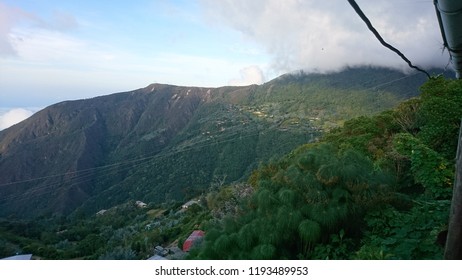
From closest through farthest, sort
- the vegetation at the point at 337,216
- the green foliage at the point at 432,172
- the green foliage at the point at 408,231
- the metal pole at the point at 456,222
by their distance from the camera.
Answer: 1. the metal pole at the point at 456,222
2. the green foliage at the point at 408,231
3. the vegetation at the point at 337,216
4. the green foliage at the point at 432,172

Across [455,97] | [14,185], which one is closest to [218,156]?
[14,185]

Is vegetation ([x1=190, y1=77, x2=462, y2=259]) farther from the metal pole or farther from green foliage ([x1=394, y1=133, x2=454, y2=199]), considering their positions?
the metal pole

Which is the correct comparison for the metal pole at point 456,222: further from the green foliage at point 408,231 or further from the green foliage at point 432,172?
the green foliage at point 432,172

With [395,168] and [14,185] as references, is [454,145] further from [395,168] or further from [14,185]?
[14,185]

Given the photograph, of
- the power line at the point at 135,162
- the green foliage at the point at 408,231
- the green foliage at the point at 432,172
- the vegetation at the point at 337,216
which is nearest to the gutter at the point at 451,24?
the vegetation at the point at 337,216

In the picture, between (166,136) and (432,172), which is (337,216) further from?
(166,136)

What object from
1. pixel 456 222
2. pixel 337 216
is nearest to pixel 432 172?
pixel 337 216
